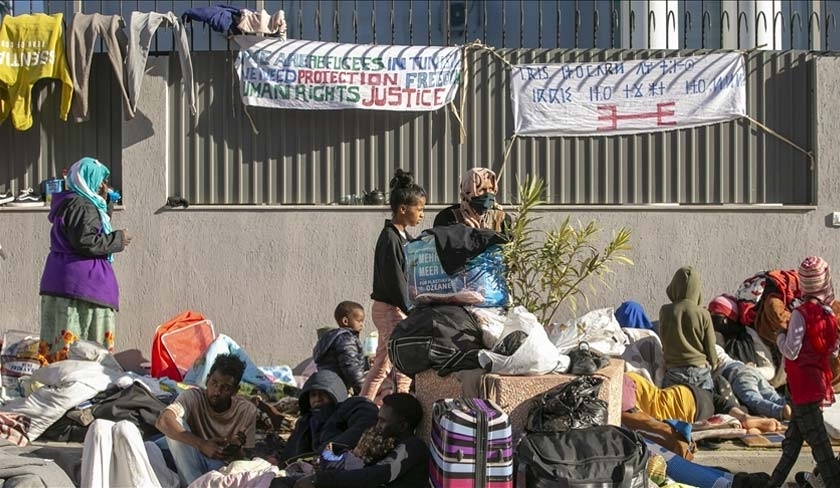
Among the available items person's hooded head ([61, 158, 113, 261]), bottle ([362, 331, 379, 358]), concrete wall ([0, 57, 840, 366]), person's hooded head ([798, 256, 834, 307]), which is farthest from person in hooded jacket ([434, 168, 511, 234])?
person's hooded head ([61, 158, 113, 261])

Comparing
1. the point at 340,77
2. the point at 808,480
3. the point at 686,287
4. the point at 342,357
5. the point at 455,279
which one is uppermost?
the point at 340,77

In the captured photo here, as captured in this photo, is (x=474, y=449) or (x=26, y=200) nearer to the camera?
(x=474, y=449)

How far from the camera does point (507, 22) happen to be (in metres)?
12.1

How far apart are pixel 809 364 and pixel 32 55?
684 cm

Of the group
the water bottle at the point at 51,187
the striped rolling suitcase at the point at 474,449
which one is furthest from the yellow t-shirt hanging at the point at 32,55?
the striped rolling suitcase at the point at 474,449

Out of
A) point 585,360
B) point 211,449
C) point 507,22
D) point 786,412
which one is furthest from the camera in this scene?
point 507,22

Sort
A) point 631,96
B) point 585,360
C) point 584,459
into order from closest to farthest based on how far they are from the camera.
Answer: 1. point 584,459
2. point 585,360
3. point 631,96

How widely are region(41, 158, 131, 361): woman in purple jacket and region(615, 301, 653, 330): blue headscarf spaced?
4001 mm

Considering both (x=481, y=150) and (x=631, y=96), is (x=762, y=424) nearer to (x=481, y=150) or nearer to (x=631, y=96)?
(x=631, y=96)

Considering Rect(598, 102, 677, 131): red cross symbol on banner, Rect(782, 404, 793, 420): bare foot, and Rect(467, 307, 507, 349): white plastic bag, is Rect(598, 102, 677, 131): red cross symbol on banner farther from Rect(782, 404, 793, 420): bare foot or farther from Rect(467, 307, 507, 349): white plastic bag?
Rect(467, 307, 507, 349): white plastic bag

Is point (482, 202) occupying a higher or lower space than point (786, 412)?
higher

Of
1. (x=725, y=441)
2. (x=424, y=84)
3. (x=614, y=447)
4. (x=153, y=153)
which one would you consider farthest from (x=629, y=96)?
(x=614, y=447)

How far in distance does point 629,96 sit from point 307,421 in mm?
4651

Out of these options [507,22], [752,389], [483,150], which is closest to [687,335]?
[752,389]
